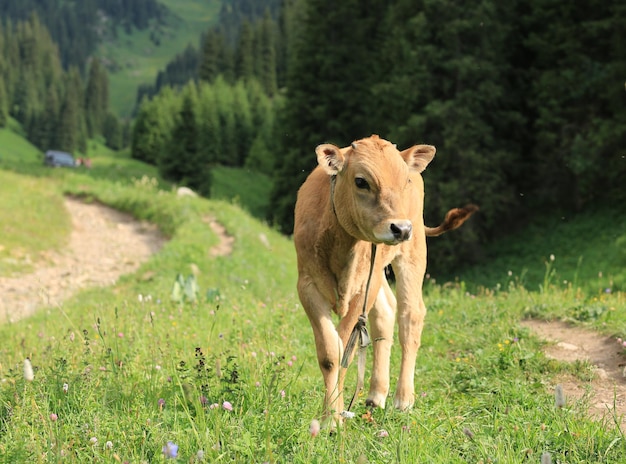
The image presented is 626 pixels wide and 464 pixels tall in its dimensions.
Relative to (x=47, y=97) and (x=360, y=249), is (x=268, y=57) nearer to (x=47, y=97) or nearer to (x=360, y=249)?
(x=47, y=97)

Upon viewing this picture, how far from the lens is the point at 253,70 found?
109 m

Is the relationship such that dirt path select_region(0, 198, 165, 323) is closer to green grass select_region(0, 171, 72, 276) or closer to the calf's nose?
green grass select_region(0, 171, 72, 276)

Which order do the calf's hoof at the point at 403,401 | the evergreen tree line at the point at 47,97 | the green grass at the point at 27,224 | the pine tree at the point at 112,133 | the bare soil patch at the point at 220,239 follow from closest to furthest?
1. the calf's hoof at the point at 403,401
2. the green grass at the point at 27,224
3. the bare soil patch at the point at 220,239
4. the evergreen tree line at the point at 47,97
5. the pine tree at the point at 112,133

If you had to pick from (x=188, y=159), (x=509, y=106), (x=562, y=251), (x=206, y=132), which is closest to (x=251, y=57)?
(x=206, y=132)

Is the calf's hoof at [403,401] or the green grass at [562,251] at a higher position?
the calf's hoof at [403,401]

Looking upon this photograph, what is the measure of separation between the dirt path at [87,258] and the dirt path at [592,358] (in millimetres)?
8413

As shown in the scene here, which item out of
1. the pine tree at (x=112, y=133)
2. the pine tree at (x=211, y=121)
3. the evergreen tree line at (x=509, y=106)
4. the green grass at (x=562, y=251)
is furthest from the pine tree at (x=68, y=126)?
the green grass at (x=562, y=251)

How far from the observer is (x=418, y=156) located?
498 cm

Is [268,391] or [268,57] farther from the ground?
[268,391]

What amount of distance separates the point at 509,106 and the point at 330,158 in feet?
87.8

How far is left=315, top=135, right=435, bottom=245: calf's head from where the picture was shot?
4.38 m

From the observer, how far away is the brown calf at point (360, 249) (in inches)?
178

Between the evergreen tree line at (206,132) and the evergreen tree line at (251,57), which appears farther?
the evergreen tree line at (251,57)

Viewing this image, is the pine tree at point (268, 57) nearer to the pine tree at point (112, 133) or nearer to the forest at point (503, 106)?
the forest at point (503, 106)
